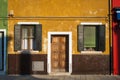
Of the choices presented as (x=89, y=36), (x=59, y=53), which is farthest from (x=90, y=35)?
(x=59, y=53)

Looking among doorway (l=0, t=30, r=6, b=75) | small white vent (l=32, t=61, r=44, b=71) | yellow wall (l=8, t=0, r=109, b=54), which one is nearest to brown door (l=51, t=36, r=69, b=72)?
yellow wall (l=8, t=0, r=109, b=54)

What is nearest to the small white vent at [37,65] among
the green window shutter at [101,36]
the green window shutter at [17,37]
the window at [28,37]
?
the window at [28,37]

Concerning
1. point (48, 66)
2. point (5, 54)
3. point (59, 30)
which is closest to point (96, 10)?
point (59, 30)

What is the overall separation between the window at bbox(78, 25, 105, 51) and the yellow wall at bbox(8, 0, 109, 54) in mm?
292

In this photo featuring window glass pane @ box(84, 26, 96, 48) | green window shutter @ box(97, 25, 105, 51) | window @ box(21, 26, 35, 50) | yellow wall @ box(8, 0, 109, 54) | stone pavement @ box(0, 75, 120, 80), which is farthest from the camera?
window @ box(21, 26, 35, 50)

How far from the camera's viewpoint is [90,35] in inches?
905

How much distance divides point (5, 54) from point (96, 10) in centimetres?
578

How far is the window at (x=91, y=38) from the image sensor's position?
22719 mm

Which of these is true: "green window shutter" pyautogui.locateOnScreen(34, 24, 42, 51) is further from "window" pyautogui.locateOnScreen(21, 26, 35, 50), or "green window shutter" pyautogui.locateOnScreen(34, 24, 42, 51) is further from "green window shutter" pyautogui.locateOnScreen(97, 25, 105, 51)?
"green window shutter" pyautogui.locateOnScreen(97, 25, 105, 51)

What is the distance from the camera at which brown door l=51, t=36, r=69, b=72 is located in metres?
23.3

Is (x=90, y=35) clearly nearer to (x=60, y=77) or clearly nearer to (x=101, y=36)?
(x=101, y=36)

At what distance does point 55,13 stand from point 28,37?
82.7 inches

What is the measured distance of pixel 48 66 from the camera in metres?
22.9

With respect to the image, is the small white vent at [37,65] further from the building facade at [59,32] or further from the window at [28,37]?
the window at [28,37]
